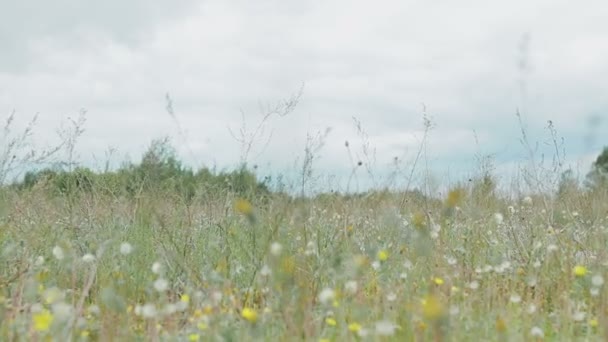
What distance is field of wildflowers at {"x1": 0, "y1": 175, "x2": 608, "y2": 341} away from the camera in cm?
222

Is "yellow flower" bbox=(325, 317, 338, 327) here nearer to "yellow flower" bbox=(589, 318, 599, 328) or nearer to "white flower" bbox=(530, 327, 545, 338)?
"white flower" bbox=(530, 327, 545, 338)

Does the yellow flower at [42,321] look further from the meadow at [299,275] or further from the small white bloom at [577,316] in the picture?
the small white bloom at [577,316]

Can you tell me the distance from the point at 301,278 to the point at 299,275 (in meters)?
0.05

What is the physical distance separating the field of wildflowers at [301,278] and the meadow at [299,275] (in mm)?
11

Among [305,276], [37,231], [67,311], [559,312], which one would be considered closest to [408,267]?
[305,276]

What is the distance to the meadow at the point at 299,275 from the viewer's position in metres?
2.23

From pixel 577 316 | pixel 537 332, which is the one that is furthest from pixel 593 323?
pixel 537 332

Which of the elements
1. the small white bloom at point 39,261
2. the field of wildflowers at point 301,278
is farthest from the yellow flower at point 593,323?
the small white bloom at point 39,261

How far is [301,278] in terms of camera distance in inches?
115

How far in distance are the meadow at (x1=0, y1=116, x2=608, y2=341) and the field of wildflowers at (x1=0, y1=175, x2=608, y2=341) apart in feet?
0.04

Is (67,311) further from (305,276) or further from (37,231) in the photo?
(37,231)

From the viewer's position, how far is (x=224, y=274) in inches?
127

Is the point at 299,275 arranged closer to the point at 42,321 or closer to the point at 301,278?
the point at 301,278

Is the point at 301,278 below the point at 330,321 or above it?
above
